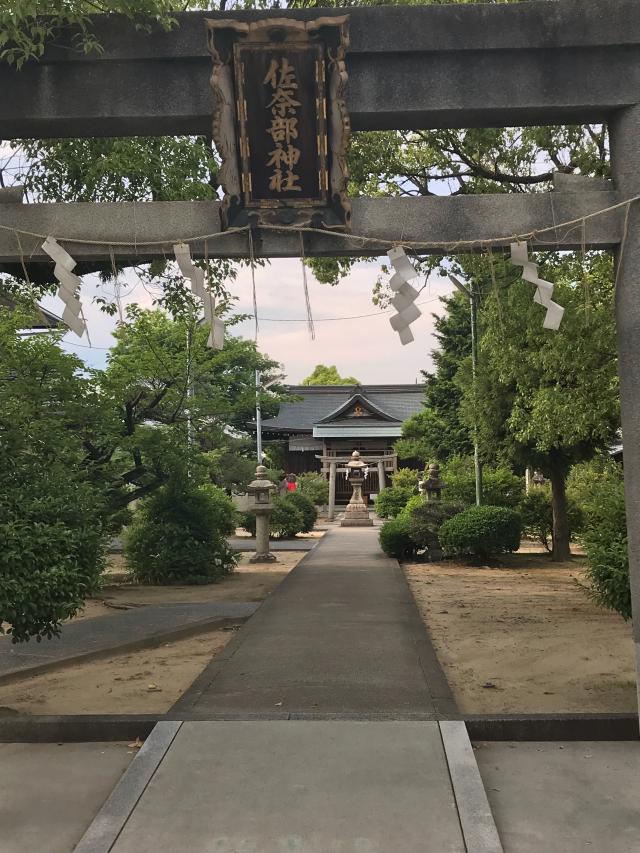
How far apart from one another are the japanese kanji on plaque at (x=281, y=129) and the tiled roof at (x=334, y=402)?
122 ft

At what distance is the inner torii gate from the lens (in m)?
4.98

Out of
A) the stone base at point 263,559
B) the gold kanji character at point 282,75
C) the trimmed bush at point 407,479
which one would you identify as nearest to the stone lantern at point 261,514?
the stone base at point 263,559

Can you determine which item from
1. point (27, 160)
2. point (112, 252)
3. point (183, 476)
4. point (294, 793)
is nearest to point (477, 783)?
point (294, 793)

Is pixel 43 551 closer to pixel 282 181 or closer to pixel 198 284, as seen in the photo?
pixel 198 284

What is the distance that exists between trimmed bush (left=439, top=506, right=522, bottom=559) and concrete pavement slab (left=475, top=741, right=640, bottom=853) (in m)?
11.7

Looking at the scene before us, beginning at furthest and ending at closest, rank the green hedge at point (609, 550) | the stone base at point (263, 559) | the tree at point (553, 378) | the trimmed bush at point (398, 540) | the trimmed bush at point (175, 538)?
the stone base at point (263, 559) → the trimmed bush at point (398, 540) → the trimmed bush at point (175, 538) → the tree at point (553, 378) → the green hedge at point (609, 550)

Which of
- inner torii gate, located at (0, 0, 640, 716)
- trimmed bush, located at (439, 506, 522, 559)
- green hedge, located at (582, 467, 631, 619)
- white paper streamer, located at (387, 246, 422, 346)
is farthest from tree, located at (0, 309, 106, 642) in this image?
trimmed bush, located at (439, 506, 522, 559)

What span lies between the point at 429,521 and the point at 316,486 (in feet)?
66.3

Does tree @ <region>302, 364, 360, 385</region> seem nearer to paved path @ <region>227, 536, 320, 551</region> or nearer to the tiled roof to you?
the tiled roof

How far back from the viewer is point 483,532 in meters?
16.6

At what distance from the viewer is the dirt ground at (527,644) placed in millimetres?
6355

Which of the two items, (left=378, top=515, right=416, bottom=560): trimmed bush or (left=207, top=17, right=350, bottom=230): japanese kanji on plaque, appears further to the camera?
(left=378, top=515, right=416, bottom=560): trimmed bush

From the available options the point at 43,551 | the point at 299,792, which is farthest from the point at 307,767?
the point at 43,551

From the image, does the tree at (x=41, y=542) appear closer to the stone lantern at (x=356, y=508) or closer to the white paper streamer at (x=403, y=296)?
the white paper streamer at (x=403, y=296)
